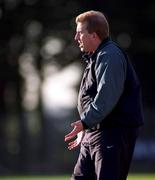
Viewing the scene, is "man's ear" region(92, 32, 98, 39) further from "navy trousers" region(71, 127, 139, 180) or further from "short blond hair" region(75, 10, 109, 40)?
"navy trousers" region(71, 127, 139, 180)

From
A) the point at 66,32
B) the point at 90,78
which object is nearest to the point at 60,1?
the point at 66,32

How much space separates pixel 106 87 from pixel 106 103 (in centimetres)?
12

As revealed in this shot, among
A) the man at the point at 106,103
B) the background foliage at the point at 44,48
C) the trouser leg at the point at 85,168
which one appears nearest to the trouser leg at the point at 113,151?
the man at the point at 106,103

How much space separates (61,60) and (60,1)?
2015 millimetres

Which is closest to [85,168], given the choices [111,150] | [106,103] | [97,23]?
[111,150]

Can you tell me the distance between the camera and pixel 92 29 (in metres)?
7.44

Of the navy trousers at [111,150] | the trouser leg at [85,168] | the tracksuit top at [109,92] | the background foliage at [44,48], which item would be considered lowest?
the background foliage at [44,48]

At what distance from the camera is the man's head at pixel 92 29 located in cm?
742

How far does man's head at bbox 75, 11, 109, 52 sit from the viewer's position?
742 cm

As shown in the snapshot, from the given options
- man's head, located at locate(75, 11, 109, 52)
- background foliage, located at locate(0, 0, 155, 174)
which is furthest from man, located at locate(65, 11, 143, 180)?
background foliage, located at locate(0, 0, 155, 174)

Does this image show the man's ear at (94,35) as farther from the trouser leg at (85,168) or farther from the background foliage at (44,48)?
the background foliage at (44,48)

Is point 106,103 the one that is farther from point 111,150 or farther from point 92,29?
point 92,29

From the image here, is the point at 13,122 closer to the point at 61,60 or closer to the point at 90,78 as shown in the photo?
the point at 61,60

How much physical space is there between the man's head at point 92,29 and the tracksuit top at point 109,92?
62 millimetres
